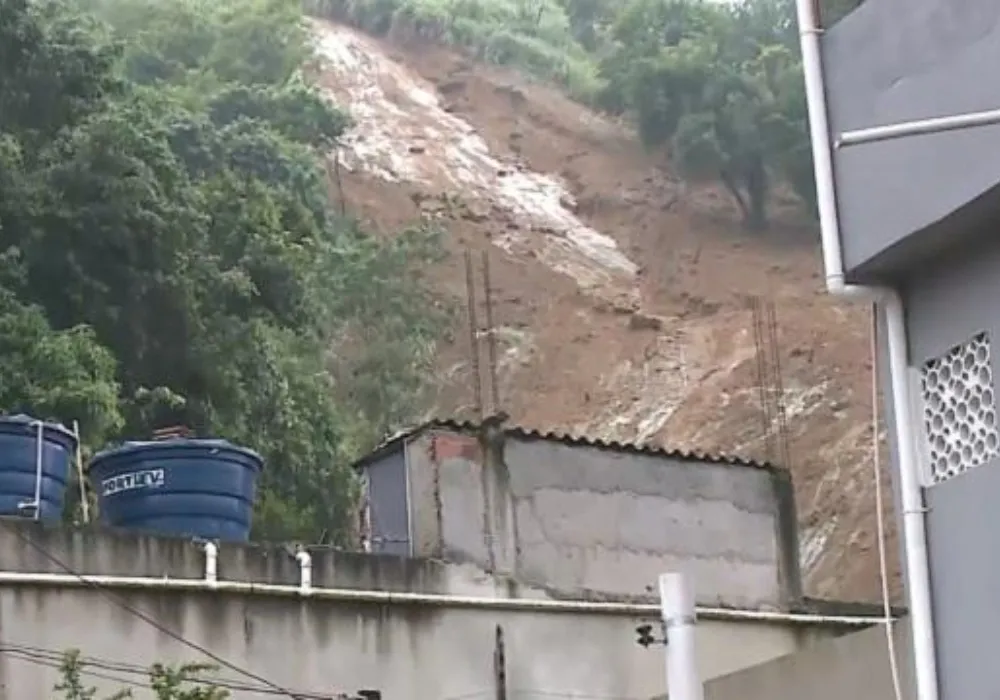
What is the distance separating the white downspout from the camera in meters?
6.69

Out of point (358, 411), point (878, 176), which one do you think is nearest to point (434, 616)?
point (878, 176)

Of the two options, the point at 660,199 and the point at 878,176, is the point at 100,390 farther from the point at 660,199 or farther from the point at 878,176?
the point at 660,199

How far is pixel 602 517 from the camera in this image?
12.8 metres

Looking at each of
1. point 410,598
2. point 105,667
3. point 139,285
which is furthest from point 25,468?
point 139,285

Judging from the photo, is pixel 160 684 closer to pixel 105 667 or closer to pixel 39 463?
pixel 105 667

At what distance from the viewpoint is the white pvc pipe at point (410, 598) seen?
10.5 metres

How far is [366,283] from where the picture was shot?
33094 millimetres

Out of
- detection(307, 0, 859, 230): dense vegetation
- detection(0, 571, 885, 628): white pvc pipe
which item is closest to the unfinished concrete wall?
detection(0, 571, 885, 628): white pvc pipe

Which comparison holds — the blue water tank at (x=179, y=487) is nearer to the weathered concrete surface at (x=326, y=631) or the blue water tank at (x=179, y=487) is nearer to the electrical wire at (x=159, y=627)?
the weathered concrete surface at (x=326, y=631)

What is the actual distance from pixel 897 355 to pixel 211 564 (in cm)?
507

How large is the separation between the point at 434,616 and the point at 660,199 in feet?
126

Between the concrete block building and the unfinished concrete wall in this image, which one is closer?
the unfinished concrete wall

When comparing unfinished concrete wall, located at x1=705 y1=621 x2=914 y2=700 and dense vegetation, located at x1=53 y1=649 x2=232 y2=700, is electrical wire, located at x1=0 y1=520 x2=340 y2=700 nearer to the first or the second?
dense vegetation, located at x1=53 y1=649 x2=232 y2=700

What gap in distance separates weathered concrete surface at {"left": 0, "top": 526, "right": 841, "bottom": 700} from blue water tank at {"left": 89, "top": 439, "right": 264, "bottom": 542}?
576mm
